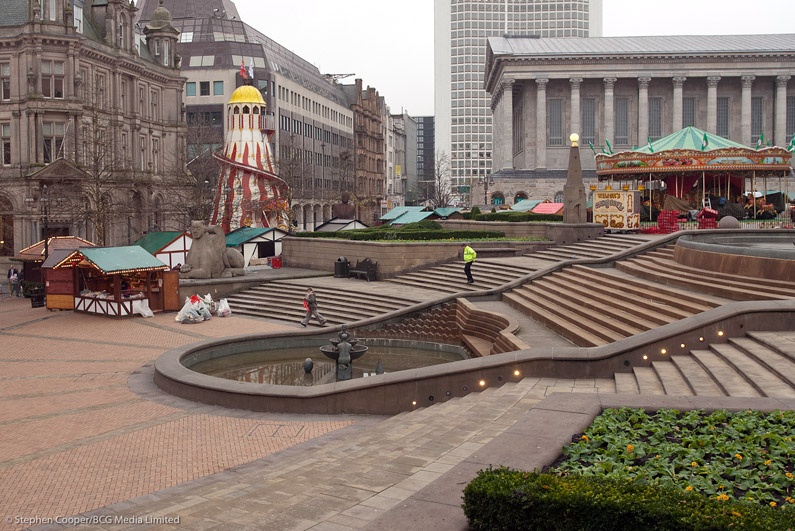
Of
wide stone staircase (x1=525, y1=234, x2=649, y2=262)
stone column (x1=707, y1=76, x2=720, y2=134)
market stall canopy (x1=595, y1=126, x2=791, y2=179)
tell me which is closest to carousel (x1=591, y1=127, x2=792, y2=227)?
market stall canopy (x1=595, y1=126, x2=791, y2=179)

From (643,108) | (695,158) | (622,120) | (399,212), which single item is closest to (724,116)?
(643,108)

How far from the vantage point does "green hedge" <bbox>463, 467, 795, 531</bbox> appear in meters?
6.14

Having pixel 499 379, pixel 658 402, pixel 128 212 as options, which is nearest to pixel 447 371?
pixel 499 379

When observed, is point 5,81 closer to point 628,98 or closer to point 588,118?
point 588,118

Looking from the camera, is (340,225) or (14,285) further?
(340,225)

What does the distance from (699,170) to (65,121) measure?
37.9 meters

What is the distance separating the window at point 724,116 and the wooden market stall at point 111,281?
65678 millimetres

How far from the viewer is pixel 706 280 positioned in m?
19.6

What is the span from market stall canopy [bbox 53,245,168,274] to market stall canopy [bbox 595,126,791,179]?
2515cm

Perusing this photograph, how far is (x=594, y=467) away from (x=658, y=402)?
3.01m

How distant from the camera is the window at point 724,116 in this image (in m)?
77.5

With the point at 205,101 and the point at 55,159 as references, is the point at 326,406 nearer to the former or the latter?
the point at 55,159

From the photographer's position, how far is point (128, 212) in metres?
47.6

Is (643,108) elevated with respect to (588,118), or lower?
elevated
